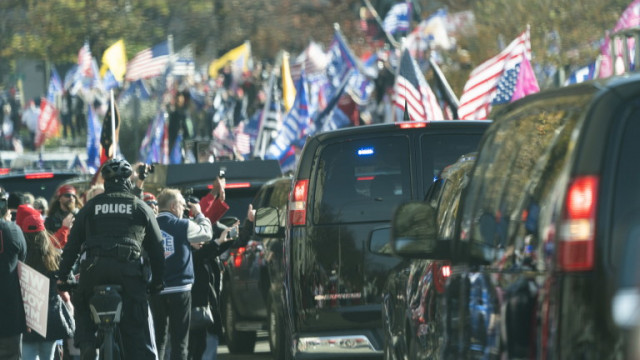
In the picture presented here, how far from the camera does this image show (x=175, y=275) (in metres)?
11.8

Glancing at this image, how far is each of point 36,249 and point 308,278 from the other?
1929 millimetres

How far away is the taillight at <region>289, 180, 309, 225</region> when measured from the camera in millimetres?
10633

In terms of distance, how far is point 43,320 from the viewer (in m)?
10.8

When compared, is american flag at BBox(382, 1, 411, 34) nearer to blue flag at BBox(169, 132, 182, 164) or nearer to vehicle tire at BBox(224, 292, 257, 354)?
blue flag at BBox(169, 132, 182, 164)

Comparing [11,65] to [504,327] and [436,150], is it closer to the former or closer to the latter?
[436,150]

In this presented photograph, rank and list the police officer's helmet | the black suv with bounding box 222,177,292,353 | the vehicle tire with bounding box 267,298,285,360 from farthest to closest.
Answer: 1. the black suv with bounding box 222,177,292,353
2. the vehicle tire with bounding box 267,298,285,360
3. the police officer's helmet

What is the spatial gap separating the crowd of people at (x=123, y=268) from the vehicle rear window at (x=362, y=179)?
112 cm

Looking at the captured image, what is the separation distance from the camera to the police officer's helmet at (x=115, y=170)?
10133 millimetres

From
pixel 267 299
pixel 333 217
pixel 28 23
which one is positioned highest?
pixel 28 23

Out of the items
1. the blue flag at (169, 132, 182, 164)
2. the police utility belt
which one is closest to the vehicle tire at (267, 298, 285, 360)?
the police utility belt

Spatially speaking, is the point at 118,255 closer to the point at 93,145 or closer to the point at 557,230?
the point at 557,230

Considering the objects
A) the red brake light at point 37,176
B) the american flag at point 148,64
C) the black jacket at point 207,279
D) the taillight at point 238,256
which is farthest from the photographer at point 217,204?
the american flag at point 148,64

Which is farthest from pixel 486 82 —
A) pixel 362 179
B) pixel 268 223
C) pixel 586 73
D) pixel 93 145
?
pixel 362 179

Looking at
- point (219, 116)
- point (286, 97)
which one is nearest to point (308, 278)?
point (286, 97)
